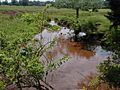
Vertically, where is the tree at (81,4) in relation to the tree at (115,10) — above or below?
below

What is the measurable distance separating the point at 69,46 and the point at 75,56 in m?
7.15

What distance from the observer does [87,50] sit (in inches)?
1464

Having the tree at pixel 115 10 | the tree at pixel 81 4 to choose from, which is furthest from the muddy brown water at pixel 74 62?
the tree at pixel 81 4

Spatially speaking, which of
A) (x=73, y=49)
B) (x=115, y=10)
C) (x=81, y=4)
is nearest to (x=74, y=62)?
(x=115, y=10)

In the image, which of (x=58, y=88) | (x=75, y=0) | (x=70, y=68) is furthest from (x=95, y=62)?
(x=75, y=0)

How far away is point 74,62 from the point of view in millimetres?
30312

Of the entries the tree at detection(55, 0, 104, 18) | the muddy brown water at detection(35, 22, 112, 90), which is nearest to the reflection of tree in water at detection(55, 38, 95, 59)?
the muddy brown water at detection(35, 22, 112, 90)

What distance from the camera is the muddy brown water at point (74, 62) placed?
2298 centimetres

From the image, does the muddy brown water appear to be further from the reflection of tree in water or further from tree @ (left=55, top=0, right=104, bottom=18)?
tree @ (left=55, top=0, right=104, bottom=18)

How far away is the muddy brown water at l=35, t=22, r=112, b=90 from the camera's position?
75.4 ft

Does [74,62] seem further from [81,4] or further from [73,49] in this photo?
[81,4]

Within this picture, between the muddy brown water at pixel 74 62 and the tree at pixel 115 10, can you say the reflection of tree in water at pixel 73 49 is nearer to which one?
the muddy brown water at pixel 74 62

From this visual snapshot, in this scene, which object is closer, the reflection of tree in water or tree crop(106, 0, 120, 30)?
tree crop(106, 0, 120, 30)

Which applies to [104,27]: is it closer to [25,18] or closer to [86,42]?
[86,42]
